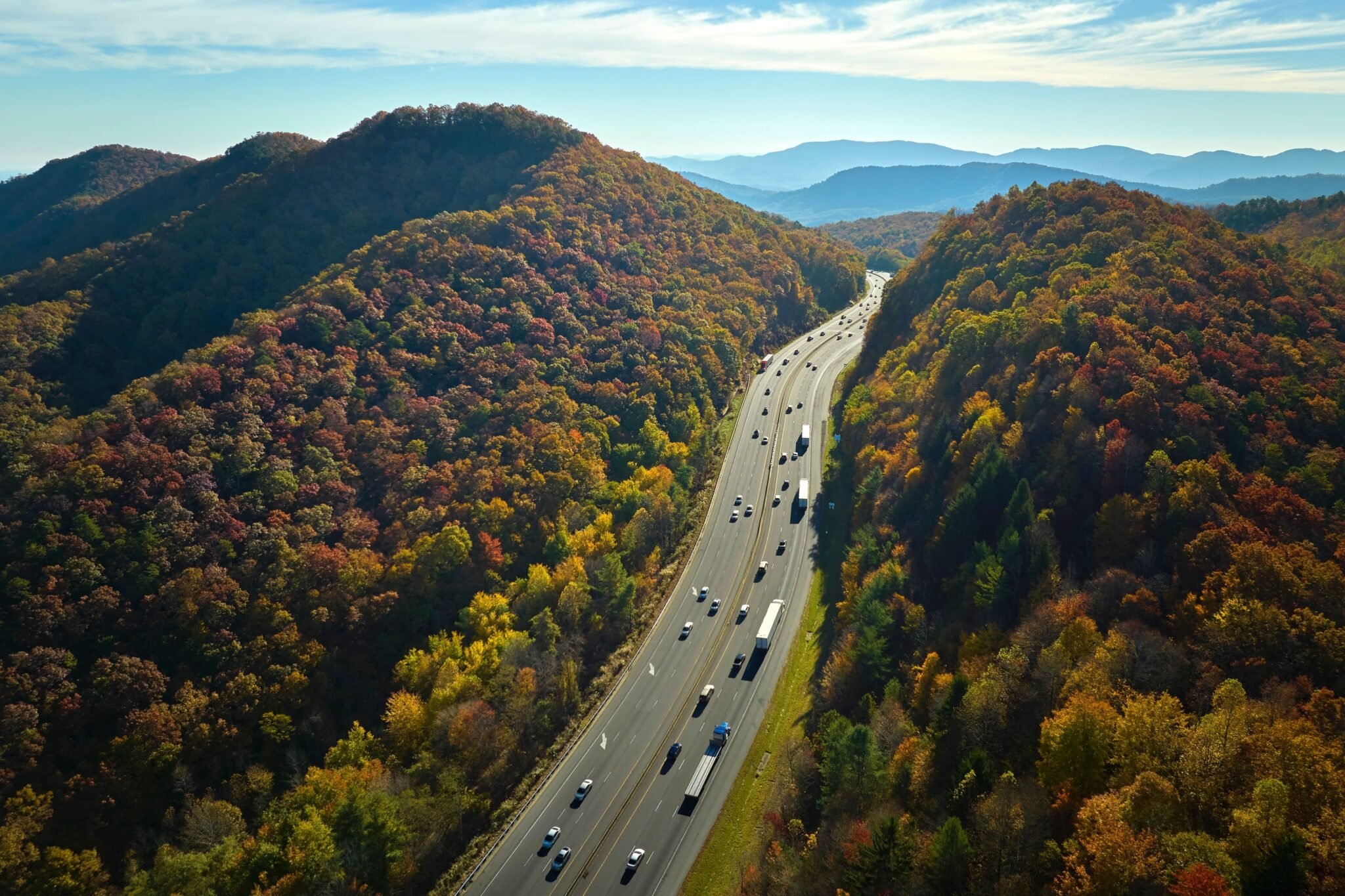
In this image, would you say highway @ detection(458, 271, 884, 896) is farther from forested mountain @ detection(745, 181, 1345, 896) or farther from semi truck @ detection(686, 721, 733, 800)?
forested mountain @ detection(745, 181, 1345, 896)

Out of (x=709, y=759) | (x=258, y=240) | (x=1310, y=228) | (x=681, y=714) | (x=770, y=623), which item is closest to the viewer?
(x=709, y=759)

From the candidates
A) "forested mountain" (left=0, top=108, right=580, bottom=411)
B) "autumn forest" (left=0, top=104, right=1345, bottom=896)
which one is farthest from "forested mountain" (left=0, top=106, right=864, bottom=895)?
"forested mountain" (left=0, top=108, right=580, bottom=411)

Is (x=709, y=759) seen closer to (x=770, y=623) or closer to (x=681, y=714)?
(x=681, y=714)

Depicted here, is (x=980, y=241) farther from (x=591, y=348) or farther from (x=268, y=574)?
(x=268, y=574)

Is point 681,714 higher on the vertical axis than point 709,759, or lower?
lower

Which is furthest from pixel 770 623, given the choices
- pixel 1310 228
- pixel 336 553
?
pixel 1310 228

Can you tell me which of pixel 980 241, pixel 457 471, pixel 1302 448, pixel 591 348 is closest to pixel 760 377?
pixel 591 348
